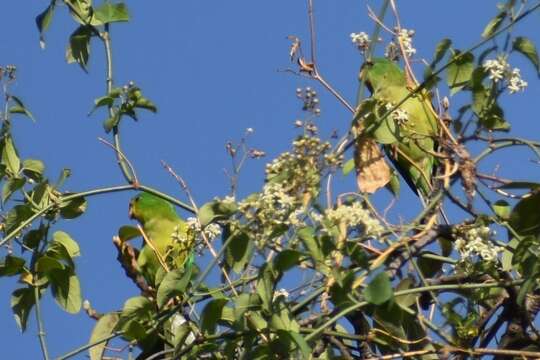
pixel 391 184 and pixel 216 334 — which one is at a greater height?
pixel 391 184

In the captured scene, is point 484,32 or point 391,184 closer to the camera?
point 484,32

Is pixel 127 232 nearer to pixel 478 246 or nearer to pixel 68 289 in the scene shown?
pixel 68 289

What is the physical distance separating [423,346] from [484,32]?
57 cm

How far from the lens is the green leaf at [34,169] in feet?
8.83

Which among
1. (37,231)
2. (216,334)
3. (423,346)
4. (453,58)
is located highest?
(37,231)

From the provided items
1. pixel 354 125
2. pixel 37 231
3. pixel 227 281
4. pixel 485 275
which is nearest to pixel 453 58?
pixel 354 125

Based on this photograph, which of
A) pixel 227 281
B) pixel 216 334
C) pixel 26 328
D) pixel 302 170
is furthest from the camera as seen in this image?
pixel 26 328

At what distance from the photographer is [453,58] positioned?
239 centimetres

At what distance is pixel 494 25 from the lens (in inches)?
93.3

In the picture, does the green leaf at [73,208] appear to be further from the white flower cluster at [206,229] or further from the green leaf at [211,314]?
the green leaf at [211,314]

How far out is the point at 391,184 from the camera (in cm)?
275

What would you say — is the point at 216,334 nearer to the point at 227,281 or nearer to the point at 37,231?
the point at 227,281

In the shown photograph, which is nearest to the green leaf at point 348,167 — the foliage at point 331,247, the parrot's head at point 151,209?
the foliage at point 331,247

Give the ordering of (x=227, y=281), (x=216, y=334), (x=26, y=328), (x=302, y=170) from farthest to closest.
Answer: (x=26, y=328) < (x=227, y=281) < (x=216, y=334) < (x=302, y=170)
